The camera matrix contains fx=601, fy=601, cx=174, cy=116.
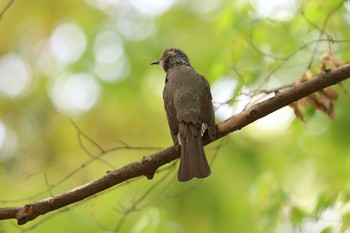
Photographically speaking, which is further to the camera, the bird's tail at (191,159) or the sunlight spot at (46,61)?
the sunlight spot at (46,61)

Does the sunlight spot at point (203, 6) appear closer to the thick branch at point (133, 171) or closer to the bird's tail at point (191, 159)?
the bird's tail at point (191, 159)

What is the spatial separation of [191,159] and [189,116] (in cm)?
59

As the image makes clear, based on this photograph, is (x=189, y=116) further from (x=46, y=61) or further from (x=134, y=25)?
(x=46, y=61)

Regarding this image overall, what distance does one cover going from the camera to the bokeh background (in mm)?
5277

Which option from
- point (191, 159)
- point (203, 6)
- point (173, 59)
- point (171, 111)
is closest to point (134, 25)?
point (203, 6)

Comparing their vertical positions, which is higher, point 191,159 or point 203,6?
point 203,6

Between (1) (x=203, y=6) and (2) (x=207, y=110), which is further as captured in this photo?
(1) (x=203, y=6)

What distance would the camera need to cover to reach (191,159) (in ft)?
13.7

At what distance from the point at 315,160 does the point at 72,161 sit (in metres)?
3.36

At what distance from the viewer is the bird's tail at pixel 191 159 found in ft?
13.6

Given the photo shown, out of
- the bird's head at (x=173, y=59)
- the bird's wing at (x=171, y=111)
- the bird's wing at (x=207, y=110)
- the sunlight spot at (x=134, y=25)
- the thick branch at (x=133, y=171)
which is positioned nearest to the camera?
the thick branch at (x=133, y=171)

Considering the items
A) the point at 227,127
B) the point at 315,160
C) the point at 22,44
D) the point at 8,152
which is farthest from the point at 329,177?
the point at 22,44

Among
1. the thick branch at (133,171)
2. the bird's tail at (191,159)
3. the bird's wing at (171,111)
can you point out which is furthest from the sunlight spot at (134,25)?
the thick branch at (133,171)

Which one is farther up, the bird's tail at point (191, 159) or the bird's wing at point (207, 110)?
the bird's wing at point (207, 110)
